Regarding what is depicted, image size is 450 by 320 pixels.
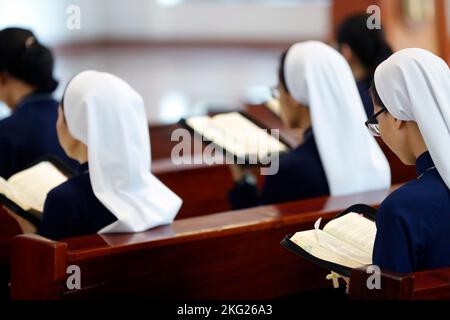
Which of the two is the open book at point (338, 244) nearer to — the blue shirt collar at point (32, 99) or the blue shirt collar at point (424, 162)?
the blue shirt collar at point (424, 162)

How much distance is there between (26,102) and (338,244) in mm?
2073

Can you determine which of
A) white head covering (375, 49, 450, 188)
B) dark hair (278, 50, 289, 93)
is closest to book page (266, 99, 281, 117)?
dark hair (278, 50, 289, 93)

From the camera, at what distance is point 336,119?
12.8 feet

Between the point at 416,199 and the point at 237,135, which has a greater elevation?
the point at 416,199

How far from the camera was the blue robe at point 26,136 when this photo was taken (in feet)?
13.5

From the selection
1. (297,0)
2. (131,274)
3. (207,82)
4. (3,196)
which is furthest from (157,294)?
(297,0)

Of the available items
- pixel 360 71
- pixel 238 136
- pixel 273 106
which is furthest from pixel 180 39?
pixel 238 136

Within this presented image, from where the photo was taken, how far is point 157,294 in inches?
125

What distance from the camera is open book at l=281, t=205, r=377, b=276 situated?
8.34ft

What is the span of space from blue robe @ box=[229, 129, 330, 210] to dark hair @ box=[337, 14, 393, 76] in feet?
4.43

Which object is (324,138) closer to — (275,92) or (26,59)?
(275,92)

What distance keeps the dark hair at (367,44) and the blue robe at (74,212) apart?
235cm

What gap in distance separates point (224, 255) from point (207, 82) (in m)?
9.82

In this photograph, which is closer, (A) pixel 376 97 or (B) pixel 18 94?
(A) pixel 376 97
